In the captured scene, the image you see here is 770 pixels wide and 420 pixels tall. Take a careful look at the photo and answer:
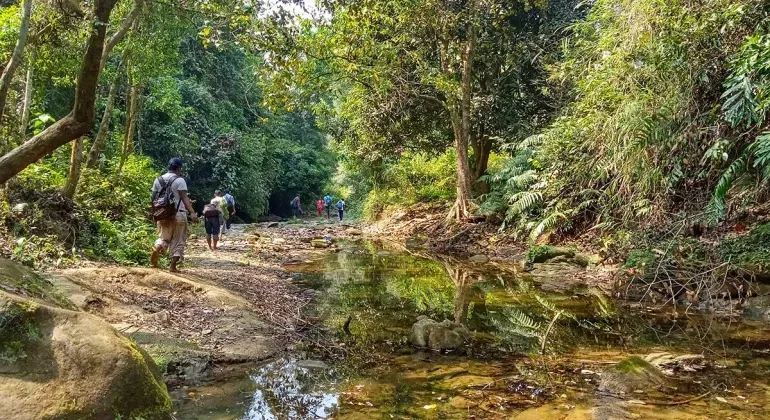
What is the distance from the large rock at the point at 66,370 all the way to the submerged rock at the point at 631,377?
3.49 m

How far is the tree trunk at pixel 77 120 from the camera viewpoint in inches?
208

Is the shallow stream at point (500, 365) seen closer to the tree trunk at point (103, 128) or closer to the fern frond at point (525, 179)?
the fern frond at point (525, 179)

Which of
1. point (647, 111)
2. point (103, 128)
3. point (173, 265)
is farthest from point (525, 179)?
point (103, 128)

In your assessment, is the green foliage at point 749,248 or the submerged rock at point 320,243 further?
the submerged rock at point 320,243

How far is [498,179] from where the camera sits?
16.3 metres

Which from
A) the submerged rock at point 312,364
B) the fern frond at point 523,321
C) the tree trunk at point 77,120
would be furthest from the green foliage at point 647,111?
the tree trunk at point 77,120

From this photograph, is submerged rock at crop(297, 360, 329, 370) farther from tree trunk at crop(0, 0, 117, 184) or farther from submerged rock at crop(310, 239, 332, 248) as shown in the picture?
submerged rock at crop(310, 239, 332, 248)

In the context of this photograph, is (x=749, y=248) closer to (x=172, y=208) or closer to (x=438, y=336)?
(x=438, y=336)

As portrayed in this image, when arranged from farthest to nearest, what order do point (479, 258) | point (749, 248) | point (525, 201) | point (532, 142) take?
point (532, 142) < point (525, 201) < point (479, 258) < point (749, 248)

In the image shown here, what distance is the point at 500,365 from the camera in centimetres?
516

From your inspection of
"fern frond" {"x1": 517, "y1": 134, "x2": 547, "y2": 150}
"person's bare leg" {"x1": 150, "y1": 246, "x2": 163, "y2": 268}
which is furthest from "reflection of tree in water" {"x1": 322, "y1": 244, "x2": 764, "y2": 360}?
"fern frond" {"x1": 517, "y1": 134, "x2": 547, "y2": 150}

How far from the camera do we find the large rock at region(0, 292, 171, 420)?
9.30 feet

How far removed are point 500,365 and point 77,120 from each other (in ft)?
16.1

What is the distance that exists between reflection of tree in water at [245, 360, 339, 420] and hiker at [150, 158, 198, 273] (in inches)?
138
